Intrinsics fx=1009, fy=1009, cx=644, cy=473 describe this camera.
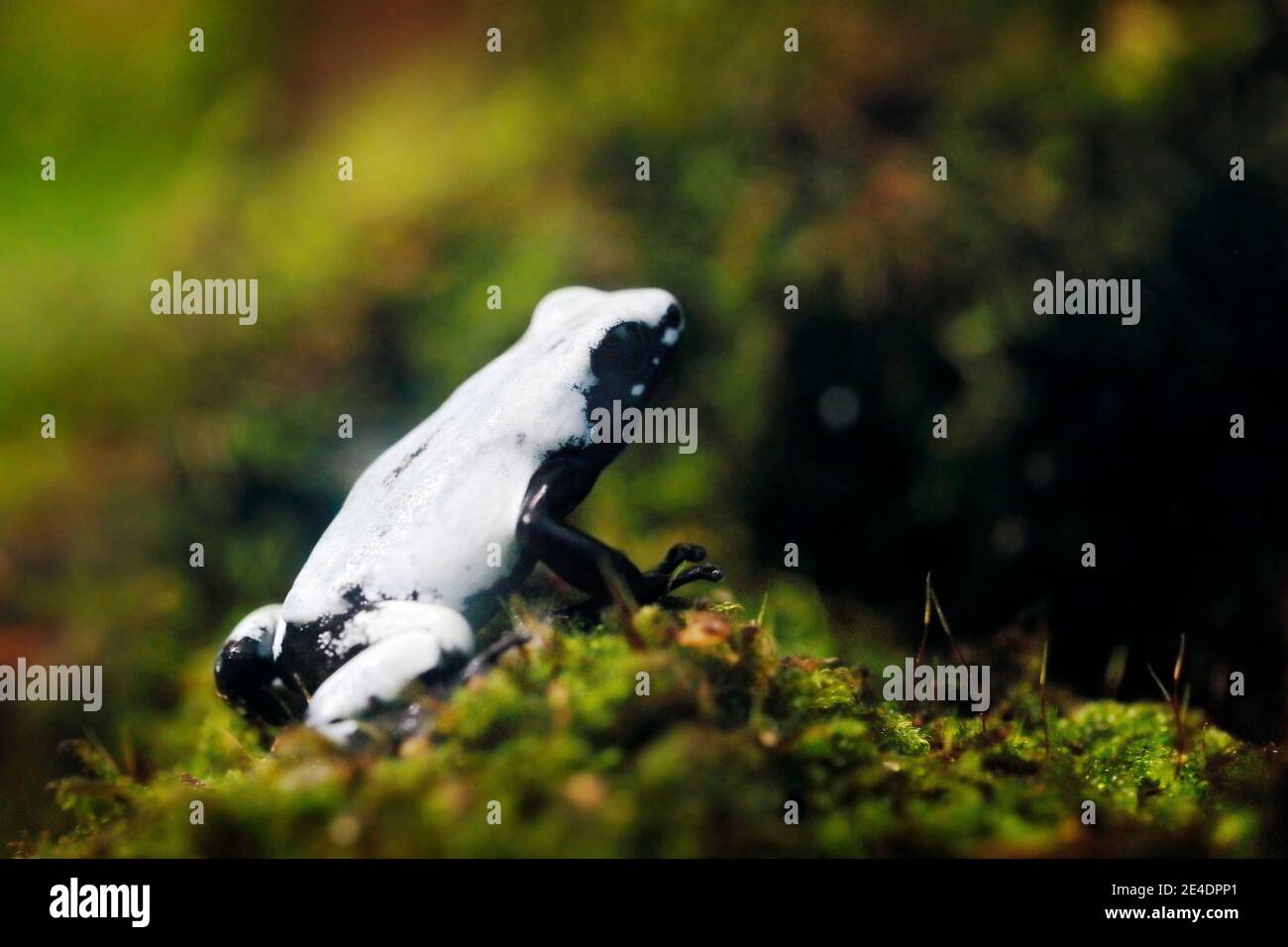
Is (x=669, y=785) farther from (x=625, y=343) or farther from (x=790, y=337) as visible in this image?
(x=790, y=337)

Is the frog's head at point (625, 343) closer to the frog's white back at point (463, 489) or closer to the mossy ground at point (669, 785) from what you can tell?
the frog's white back at point (463, 489)

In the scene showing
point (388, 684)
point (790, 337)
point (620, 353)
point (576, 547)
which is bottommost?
point (388, 684)

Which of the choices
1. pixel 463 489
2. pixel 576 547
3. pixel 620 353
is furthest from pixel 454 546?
pixel 620 353

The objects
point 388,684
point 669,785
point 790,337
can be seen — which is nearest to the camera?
point 669,785

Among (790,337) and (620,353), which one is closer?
(620,353)

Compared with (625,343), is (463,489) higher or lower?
lower

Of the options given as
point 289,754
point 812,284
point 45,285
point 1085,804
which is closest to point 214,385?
point 45,285
